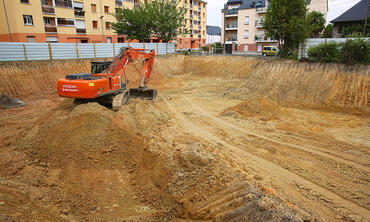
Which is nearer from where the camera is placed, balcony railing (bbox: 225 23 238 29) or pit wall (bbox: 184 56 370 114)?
pit wall (bbox: 184 56 370 114)

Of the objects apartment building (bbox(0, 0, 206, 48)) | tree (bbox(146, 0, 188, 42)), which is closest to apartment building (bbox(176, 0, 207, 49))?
apartment building (bbox(0, 0, 206, 48))

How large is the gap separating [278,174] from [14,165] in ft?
25.9

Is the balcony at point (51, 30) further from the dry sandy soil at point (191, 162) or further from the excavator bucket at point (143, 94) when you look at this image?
the excavator bucket at point (143, 94)

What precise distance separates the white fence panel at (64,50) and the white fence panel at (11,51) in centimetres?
228

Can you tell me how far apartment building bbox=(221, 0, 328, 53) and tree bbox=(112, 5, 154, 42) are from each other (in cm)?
1804

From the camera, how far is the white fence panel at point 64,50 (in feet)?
65.6

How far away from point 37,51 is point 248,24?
1552 inches

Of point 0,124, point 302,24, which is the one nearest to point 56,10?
point 0,124

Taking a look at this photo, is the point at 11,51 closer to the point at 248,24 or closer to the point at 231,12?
the point at 248,24

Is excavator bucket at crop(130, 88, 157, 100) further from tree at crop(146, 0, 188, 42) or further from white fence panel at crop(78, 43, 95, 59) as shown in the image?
tree at crop(146, 0, 188, 42)

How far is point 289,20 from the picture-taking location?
20.0 m

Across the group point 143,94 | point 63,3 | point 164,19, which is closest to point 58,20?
point 63,3

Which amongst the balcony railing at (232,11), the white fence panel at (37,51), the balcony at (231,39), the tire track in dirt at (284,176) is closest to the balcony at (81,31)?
the white fence panel at (37,51)

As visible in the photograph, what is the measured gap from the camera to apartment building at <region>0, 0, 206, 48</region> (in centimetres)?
2878
